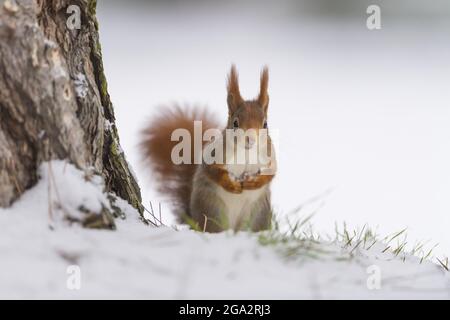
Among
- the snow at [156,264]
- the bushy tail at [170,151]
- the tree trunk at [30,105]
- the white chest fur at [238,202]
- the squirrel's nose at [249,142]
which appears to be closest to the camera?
the snow at [156,264]

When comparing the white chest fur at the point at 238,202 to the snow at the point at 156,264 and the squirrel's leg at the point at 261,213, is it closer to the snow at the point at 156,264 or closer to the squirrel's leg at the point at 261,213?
the squirrel's leg at the point at 261,213

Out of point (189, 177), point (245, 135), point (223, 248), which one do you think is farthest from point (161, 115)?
point (223, 248)

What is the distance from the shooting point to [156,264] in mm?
1122

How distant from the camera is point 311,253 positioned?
4.01 ft

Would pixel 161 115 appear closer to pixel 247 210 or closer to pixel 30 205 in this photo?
pixel 247 210

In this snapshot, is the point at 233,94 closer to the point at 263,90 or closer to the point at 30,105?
the point at 263,90

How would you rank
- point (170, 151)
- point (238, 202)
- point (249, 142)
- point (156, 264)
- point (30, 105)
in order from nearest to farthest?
point (156, 264) < point (30, 105) < point (249, 142) < point (238, 202) < point (170, 151)

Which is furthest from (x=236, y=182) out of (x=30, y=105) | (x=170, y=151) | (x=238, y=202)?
(x=30, y=105)

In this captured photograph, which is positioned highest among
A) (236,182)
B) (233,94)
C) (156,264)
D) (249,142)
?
(233,94)

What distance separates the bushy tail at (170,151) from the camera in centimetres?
Answer: 203

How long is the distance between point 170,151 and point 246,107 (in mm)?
392

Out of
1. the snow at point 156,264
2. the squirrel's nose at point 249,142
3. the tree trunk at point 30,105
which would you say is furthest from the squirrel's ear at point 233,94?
the snow at point 156,264

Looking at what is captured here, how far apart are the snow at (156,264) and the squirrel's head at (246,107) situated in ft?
1.62

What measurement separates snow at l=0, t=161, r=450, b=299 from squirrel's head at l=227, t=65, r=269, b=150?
49 centimetres
